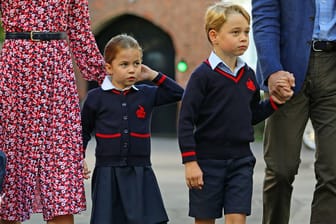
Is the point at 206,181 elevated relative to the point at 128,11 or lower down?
lower down

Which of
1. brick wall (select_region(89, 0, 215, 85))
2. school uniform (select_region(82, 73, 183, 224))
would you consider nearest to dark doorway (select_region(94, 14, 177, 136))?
brick wall (select_region(89, 0, 215, 85))

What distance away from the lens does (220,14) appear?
16.7ft

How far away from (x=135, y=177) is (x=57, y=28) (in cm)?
94

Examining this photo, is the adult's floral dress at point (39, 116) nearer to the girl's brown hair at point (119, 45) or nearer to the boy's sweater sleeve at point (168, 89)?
the girl's brown hair at point (119, 45)

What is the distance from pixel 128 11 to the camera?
2023 centimetres

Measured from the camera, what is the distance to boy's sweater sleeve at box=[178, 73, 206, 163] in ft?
16.3

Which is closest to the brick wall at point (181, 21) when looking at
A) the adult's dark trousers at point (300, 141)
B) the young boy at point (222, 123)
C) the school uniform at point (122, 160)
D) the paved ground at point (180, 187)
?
the paved ground at point (180, 187)

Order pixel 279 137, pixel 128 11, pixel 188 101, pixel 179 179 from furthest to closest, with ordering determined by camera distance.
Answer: pixel 128 11, pixel 179 179, pixel 279 137, pixel 188 101

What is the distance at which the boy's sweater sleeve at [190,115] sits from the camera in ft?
16.3

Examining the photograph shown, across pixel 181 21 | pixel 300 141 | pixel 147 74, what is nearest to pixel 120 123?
pixel 147 74

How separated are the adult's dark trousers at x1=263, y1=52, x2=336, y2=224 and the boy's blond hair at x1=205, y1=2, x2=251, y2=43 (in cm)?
49

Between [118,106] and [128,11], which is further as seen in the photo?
[128,11]

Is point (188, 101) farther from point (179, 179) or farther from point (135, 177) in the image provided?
point (179, 179)

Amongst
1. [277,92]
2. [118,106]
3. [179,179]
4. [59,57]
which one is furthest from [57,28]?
[179,179]
